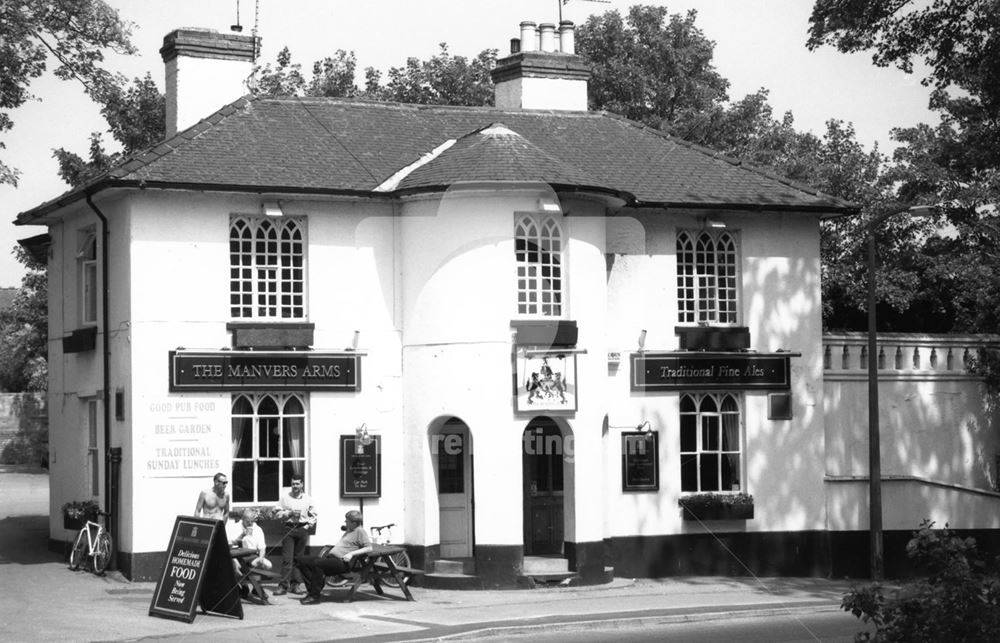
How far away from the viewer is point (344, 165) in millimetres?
26125

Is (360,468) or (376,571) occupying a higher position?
(360,468)

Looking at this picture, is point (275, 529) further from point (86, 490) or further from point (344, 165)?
point (344, 165)

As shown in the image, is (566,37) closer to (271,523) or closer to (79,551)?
(271,523)

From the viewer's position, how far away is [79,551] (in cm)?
2528

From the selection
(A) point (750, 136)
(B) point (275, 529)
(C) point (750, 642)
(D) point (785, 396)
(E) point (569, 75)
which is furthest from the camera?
(A) point (750, 136)

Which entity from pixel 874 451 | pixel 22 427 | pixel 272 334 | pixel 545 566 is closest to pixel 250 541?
pixel 272 334

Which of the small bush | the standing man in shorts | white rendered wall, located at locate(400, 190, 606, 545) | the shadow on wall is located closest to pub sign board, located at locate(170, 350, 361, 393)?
white rendered wall, located at locate(400, 190, 606, 545)

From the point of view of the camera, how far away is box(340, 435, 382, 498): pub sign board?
2522 cm

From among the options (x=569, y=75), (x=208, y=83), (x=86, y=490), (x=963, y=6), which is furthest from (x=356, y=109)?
(x=963, y=6)

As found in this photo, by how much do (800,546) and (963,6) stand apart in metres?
9.70

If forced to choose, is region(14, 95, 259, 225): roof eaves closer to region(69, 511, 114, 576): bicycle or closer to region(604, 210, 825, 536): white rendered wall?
region(69, 511, 114, 576): bicycle

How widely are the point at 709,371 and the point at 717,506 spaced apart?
230 centimetres

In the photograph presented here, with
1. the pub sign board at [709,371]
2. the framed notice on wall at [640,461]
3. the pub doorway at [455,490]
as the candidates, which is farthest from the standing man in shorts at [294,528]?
the pub sign board at [709,371]

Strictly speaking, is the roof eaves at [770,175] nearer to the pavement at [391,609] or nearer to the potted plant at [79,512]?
the pavement at [391,609]
